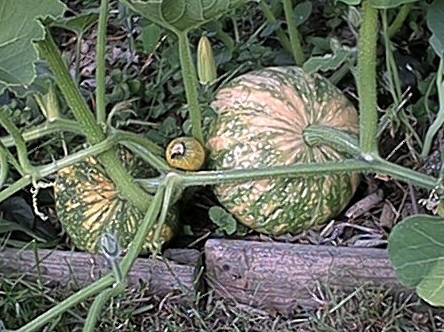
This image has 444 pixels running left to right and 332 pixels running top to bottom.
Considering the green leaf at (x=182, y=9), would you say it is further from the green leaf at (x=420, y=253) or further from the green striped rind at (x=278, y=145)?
the green leaf at (x=420, y=253)

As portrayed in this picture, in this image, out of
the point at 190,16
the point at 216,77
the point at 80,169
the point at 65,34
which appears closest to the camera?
the point at 190,16

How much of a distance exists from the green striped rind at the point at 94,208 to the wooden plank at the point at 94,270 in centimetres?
4

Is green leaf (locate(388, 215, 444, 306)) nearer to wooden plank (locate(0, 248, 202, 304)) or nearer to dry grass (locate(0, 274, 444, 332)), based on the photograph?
dry grass (locate(0, 274, 444, 332))

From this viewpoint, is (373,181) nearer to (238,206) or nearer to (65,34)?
(238,206)

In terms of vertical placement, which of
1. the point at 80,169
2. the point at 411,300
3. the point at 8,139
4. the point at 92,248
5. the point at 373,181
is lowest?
the point at 411,300

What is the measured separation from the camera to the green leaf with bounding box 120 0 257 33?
1442 mm

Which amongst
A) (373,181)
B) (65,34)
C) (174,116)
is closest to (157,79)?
(174,116)

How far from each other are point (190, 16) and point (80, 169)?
0.41 meters

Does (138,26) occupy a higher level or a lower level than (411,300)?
higher

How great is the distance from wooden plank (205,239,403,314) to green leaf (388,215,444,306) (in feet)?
0.72

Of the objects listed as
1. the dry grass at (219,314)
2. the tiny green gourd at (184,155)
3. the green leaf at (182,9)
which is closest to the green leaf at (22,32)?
the green leaf at (182,9)

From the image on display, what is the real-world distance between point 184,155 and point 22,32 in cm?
45

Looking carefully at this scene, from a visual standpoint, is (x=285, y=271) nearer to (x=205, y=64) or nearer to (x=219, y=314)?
(x=219, y=314)

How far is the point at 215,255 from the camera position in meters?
1.73
